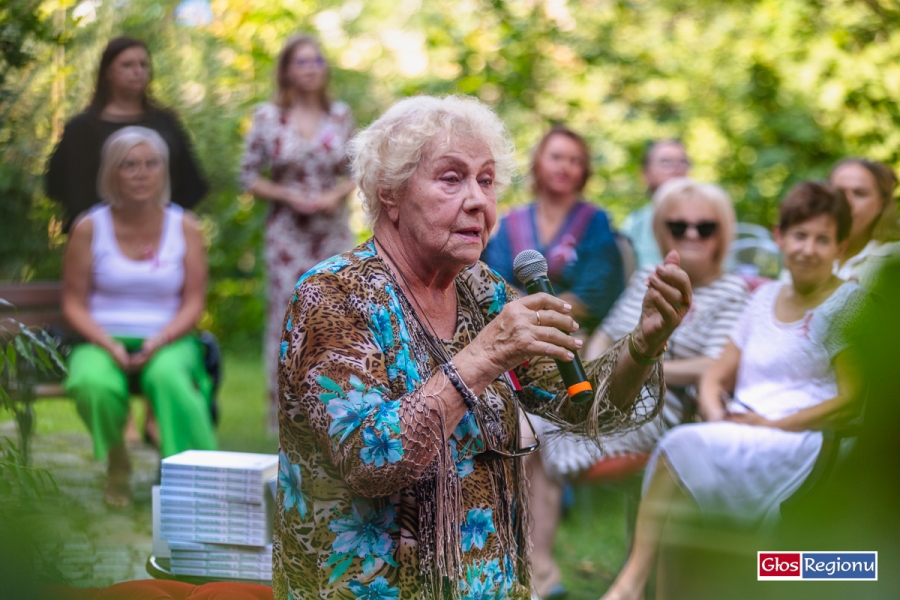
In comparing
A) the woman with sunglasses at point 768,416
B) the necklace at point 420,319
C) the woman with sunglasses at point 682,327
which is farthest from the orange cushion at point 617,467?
the necklace at point 420,319

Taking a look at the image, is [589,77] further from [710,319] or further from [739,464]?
[739,464]

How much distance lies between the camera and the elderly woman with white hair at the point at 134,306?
3.73 m

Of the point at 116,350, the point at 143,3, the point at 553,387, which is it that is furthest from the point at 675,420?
the point at 143,3

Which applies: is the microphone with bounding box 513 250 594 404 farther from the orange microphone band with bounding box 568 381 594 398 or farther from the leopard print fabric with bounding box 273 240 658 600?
the leopard print fabric with bounding box 273 240 658 600

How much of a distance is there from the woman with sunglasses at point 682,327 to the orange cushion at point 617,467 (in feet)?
0.09

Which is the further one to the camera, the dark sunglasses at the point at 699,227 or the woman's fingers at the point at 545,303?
the dark sunglasses at the point at 699,227

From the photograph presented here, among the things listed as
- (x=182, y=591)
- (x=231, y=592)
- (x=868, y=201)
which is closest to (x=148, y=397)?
(x=182, y=591)

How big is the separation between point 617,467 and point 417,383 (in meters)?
1.78

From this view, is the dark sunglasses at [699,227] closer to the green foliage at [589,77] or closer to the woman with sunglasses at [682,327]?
the woman with sunglasses at [682,327]

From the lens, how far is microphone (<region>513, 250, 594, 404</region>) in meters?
1.83

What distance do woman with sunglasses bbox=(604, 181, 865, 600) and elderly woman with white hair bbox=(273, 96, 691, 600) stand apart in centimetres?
100

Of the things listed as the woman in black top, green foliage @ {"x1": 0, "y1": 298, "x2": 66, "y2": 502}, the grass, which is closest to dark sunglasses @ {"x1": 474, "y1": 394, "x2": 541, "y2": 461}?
green foliage @ {"x1": 0, "y1": 298, "x2": 66, "y2": 502}

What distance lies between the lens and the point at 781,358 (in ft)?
10.4

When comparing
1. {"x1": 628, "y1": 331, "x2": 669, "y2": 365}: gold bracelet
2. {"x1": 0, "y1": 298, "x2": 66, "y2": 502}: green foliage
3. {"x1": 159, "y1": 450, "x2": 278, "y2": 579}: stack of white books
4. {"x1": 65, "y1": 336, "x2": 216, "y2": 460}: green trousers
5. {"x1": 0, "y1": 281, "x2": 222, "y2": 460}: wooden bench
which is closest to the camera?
{"x1": 0, "y1": 298, "x2": 66, "y2": 502}: green foliage
